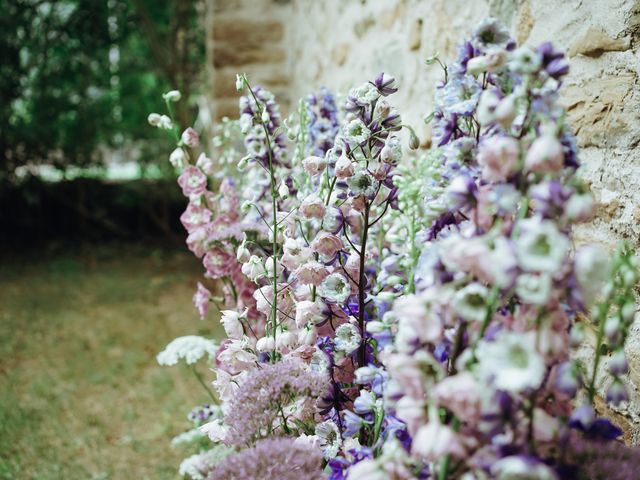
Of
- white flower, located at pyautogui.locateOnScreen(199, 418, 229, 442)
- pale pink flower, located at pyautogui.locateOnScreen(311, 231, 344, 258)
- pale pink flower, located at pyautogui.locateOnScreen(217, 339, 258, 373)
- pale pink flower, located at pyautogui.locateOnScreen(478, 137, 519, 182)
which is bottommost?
white flower, located at pyautogui.locateOnScreen(199, 418, 229, 442)

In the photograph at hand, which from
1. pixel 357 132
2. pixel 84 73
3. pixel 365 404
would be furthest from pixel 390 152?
pixel 84 73

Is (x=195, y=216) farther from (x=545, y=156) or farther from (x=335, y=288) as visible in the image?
(x=545, y=156)

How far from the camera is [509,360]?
619 millimetres

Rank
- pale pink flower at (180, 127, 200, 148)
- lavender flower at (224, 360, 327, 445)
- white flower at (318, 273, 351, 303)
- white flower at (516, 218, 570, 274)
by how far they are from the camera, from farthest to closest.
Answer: pale pink flower at (180, 127, 200, 148) → white flower at (318, 273, 351, 303) → lavender flower at (224, 360, 327, 445) → white flower at (516, 218, 570, 274)

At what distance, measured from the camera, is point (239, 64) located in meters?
3.97

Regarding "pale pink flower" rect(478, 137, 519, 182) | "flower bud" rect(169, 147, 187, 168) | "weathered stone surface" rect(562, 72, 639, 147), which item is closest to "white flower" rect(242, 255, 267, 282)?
"flower bud" rect(169, 147, 187, 168)

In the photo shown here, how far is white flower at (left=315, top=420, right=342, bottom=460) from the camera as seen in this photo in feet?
Answer: 3.51

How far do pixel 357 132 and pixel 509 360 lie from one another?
0.54 m

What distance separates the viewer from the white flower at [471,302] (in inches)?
26.1

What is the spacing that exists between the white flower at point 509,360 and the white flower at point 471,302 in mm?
42

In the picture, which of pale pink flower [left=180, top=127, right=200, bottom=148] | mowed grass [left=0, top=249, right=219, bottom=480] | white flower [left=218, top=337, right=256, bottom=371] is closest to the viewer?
white flower [left=218, top=337, right=256, bottom=371]

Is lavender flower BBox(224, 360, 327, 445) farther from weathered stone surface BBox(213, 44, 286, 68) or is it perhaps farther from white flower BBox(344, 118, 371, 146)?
weathered stone surface BBox(213, 44, 286, 68)

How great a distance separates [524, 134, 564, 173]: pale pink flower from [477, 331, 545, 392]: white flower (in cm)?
17

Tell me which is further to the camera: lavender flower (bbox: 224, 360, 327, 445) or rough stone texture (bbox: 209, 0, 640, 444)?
rough stone texture (bbox: 209, 0, 640, 444)
